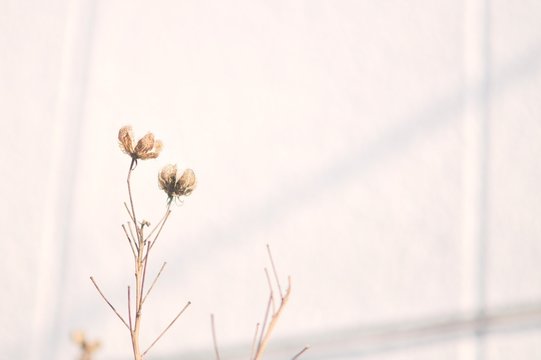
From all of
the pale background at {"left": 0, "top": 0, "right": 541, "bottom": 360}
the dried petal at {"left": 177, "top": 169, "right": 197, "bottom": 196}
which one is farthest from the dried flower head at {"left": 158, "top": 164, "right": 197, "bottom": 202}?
the pale background at {"left": 0, "top": 0, "right": 541, "bottom": 360}

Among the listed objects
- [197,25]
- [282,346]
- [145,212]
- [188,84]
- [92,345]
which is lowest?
[92,345]

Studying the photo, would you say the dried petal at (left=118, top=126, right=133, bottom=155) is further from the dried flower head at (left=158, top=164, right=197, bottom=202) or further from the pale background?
the pale background

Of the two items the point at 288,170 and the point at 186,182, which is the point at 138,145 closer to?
the point at 186,182

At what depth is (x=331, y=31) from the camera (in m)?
1.50

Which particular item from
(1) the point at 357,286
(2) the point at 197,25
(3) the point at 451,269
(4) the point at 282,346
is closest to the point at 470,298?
(3) the point at 451,269

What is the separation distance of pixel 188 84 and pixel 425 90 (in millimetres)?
462

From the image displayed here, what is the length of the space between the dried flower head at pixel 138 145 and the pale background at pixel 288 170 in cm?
86

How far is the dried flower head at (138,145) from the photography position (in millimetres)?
585

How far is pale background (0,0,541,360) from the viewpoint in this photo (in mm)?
1337

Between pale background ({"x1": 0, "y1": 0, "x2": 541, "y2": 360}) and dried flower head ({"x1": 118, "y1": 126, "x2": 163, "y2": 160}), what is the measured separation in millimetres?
856

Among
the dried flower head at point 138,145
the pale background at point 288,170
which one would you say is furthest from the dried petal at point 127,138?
the pale background at point 288,170

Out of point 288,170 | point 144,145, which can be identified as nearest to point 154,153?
point 144,145

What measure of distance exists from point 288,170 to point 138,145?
0.90 m

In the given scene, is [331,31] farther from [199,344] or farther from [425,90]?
[199,344]
